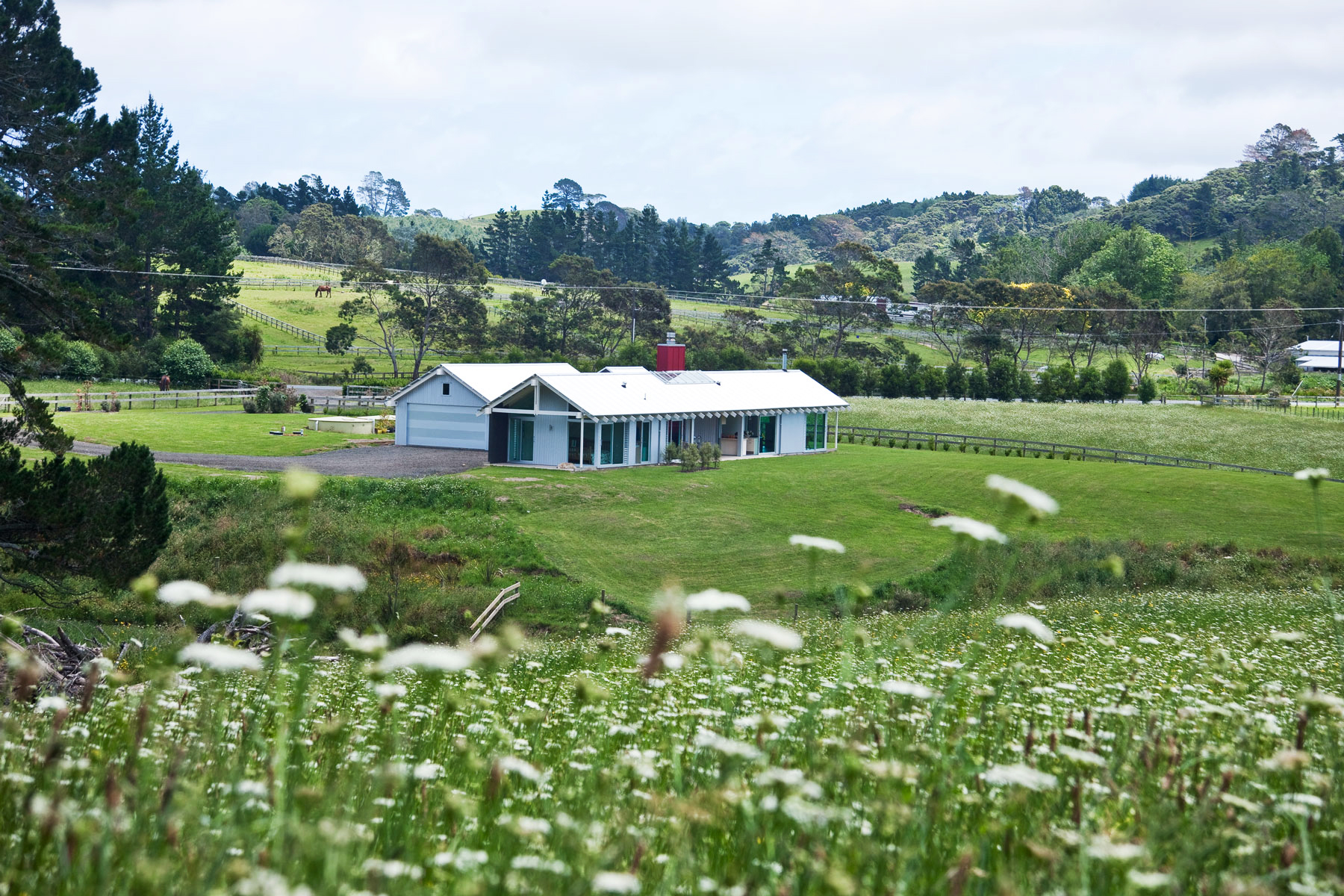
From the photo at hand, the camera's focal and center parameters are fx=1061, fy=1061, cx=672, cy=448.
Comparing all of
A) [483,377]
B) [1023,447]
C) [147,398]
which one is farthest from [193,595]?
[147,398]

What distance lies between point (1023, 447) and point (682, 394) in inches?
695

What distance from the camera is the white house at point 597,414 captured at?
3988cm

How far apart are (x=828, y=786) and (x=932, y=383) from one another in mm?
68846

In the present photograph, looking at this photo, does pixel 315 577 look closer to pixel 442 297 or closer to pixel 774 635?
pixel 774 635

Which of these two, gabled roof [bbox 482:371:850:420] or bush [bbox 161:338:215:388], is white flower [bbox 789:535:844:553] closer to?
gabled roof [bbox 482:371:850:420]

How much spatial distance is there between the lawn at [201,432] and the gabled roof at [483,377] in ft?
12.7

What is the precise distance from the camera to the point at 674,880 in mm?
3193

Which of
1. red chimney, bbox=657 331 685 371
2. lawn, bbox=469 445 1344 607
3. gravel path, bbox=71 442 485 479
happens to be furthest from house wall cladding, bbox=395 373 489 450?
red chimney, bbox=657 331 685 371

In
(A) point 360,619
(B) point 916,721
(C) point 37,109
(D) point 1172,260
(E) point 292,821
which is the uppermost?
(D) point 1172,260

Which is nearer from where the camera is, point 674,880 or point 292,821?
point 292,821

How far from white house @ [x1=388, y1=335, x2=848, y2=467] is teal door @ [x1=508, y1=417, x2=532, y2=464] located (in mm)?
29

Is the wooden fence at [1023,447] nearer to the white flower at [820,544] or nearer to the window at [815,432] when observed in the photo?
the window at [815,432]

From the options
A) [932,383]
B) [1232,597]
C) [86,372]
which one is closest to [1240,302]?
[932,383]

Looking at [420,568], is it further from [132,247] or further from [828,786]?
[132,247]
